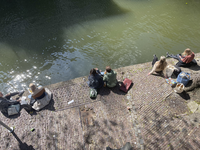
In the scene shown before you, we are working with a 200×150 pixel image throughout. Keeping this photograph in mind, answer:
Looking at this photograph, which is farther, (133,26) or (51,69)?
(133,26)

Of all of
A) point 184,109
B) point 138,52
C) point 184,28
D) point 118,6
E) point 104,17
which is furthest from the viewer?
point 118,6

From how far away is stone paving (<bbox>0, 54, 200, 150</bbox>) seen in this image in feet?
16.5

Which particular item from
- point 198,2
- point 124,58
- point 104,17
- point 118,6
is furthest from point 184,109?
point 198,2

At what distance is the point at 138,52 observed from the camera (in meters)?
10.0

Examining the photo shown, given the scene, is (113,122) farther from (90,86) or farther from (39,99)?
(39,99)

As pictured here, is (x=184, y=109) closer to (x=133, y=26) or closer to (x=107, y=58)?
(x=107, y=58)

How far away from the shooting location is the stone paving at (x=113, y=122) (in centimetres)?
504

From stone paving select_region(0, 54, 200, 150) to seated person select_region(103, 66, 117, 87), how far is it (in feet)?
1.42

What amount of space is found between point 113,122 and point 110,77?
2.28 meters

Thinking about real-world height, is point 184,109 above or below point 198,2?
below

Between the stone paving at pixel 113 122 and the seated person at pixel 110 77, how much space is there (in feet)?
1.42

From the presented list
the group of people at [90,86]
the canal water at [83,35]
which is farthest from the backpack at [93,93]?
the canal water at [83,35]

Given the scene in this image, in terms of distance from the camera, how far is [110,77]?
677 centimetres

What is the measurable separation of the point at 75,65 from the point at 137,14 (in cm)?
943
